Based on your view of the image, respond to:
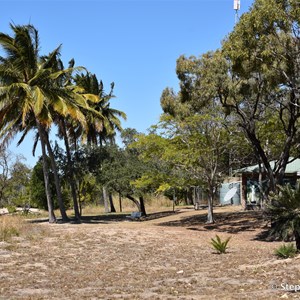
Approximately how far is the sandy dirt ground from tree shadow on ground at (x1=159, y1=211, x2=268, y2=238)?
247 centimetres

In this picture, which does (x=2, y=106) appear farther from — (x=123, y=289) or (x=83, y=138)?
(x=123, y=289)

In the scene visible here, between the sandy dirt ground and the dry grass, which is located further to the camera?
the dry grass

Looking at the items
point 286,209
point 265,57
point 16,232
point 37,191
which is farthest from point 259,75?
point 37,191

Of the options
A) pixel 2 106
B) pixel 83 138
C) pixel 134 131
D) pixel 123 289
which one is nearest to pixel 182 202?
pixel 134 131

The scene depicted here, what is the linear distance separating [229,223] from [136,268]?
13030mm

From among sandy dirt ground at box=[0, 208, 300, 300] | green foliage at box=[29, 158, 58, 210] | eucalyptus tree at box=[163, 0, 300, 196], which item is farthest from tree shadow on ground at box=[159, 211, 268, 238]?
green foliage at box=[29, 158, 58, 210]

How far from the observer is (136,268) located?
11.7 meters

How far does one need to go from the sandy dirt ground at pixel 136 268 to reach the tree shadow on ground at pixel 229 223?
247 centimetres

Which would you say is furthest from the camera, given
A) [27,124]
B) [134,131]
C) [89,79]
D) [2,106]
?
[134,131]

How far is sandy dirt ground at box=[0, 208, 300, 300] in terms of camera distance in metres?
8.11

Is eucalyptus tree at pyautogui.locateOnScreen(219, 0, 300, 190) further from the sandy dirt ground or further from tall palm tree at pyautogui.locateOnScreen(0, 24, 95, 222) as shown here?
tall palm tree at pyautogui.locateOnScreen(0, 24, 95, 222)

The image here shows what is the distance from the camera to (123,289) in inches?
344

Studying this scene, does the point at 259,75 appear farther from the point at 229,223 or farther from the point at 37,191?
the point at 37,191

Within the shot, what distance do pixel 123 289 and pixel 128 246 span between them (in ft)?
23.2
